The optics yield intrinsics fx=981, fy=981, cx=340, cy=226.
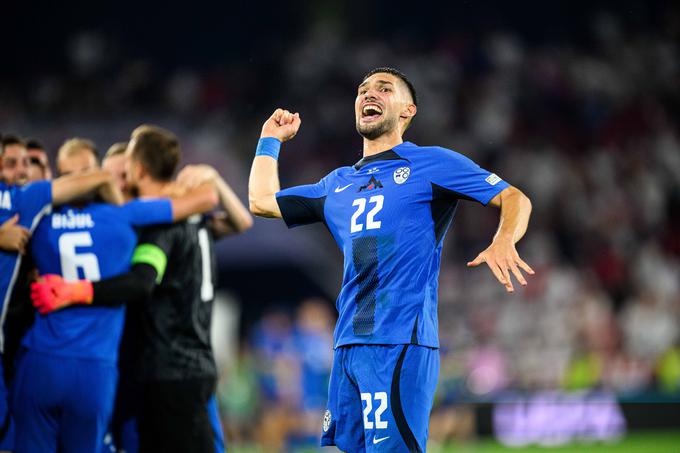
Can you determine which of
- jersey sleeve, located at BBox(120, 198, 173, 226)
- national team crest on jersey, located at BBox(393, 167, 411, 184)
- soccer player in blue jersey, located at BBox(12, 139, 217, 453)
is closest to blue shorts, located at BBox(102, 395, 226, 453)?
soccer player in blue jersey, located at BBox(12, 139, 217, 453)

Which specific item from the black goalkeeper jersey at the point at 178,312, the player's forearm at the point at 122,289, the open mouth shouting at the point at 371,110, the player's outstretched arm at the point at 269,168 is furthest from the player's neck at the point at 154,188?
the open mouth shouting at the point at 371,110

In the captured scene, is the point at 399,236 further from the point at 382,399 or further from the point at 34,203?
the point at 34,203

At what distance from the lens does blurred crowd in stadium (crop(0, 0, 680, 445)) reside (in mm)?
16141

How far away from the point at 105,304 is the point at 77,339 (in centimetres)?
27

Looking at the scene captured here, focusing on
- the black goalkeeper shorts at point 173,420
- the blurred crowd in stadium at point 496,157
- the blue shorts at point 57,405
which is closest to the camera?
the blue shorts at point 57,405

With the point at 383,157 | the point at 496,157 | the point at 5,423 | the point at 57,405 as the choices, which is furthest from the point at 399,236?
the point at 496,157

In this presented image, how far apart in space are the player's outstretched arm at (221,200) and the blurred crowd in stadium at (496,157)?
→ 8.07 metres

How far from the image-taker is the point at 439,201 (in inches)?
195

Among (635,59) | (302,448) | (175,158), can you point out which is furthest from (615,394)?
(175,158)

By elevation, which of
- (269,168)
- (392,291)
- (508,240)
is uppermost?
(269,168)

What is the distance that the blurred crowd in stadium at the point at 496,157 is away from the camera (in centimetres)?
1614

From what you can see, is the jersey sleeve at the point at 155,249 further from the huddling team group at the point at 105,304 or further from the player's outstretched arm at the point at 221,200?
the player's outstretched arm at the point at 221,200

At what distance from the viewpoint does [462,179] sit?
4832mm

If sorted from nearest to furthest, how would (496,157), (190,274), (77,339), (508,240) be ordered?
(508,240) < (77,339) < (190,274) < (496,157)
